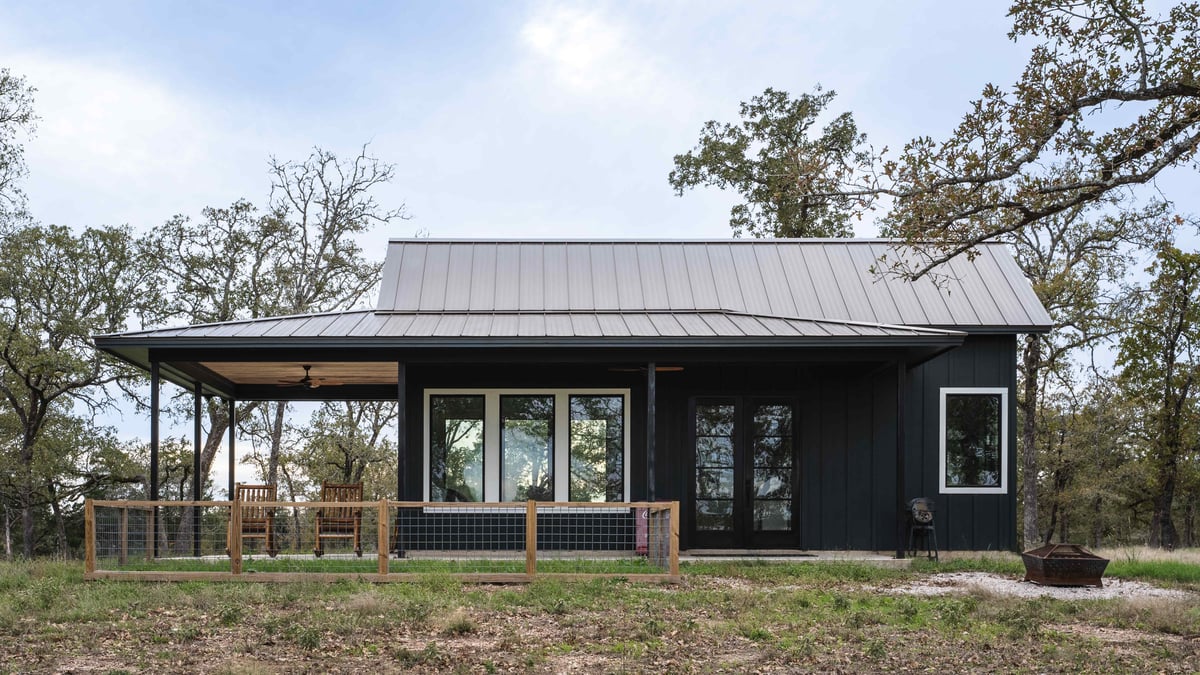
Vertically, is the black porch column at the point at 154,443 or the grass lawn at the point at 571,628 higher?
the black porch column at the point at 154,443

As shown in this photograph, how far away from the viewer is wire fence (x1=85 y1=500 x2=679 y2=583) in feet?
34.1

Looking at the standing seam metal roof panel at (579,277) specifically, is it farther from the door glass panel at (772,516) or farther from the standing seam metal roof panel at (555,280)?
the door glass panel at (772,516)

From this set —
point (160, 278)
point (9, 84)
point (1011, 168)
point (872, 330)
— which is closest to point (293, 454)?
point (160, 278)

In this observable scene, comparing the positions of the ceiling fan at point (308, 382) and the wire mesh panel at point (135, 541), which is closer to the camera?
the wire mesh panel at point (135, 541)

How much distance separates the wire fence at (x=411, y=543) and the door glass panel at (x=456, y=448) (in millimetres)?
310

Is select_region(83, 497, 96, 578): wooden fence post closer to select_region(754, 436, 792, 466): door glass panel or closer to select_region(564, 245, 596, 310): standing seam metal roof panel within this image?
select_region(564, 245, 596, 310): standing seam metal roof panel

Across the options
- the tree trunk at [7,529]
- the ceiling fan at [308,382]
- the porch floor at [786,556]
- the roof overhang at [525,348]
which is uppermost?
the roof overhang at [525,348]

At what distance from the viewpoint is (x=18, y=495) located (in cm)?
2128

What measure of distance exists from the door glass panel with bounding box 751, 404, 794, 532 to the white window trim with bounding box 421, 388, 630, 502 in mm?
1654

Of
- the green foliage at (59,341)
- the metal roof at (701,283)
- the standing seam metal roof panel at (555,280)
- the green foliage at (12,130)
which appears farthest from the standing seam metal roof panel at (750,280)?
the green foliage at (12,130)

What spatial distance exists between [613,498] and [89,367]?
12.6m

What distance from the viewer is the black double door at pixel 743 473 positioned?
13.5 m

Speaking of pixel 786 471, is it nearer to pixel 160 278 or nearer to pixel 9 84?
pixel 160 278

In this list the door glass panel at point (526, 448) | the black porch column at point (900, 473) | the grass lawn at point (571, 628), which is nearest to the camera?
the grass lawn at point (571, 628)
